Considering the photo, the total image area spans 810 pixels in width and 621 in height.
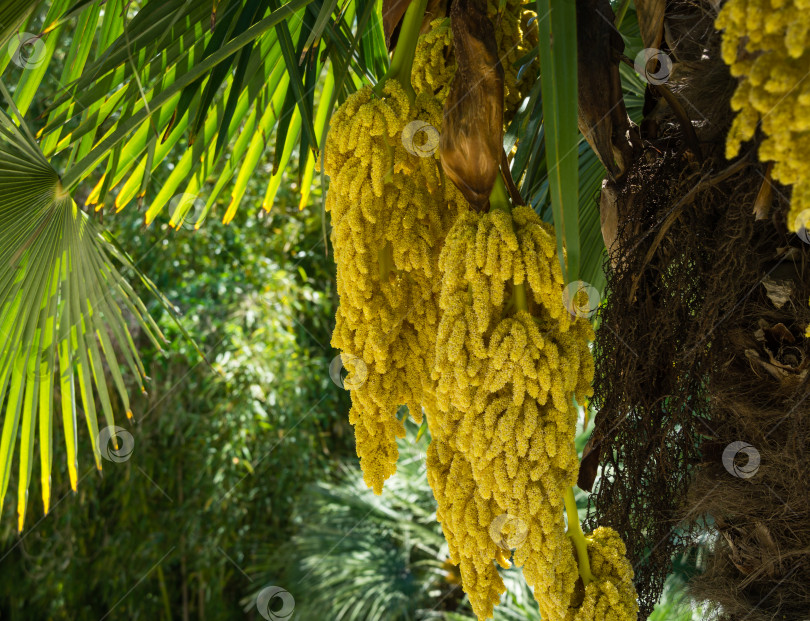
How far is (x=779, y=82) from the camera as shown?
355mm

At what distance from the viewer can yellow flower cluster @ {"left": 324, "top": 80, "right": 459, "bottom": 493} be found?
62 centimetres

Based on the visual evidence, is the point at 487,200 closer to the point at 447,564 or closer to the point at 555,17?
the point at 555,17

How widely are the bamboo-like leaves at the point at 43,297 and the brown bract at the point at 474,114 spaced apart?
626 mm

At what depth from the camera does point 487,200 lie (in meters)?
0.63

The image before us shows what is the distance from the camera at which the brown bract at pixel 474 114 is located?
24.5 inches
